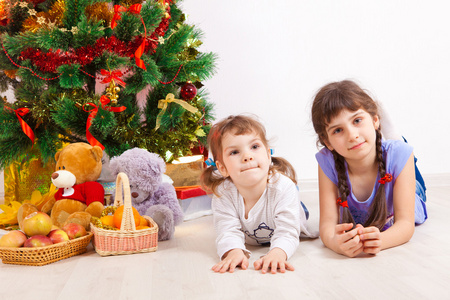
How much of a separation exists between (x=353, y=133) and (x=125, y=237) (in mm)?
782

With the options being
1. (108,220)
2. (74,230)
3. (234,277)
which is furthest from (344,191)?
(74,230)

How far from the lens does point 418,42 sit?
8.84ft

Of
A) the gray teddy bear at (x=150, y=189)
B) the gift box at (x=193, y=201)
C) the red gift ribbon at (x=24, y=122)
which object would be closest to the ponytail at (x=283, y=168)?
the gray teddy bear at (x=150, y=189)

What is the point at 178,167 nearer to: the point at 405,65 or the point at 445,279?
the point at 445,279

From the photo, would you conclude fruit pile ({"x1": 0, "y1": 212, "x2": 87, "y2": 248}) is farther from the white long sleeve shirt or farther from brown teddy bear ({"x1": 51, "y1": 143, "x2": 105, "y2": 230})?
the white long sleeve shirt

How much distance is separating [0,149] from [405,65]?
2.21 meters

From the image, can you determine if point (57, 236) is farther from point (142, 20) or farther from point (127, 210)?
point (142, 20)

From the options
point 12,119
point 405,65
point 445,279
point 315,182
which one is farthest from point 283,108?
point 445,279

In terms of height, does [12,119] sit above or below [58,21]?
below

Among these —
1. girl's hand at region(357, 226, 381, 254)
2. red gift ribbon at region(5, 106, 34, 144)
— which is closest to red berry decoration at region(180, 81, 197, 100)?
red gift ribbon at region(5, 106, 34, 144)

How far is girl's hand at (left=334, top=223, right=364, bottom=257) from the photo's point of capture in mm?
1292

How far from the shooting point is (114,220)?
149 centimetres

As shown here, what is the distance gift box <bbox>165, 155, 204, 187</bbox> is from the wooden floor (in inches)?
21.9

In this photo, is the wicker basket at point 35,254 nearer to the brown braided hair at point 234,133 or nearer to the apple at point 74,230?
the apple at point 74,230
